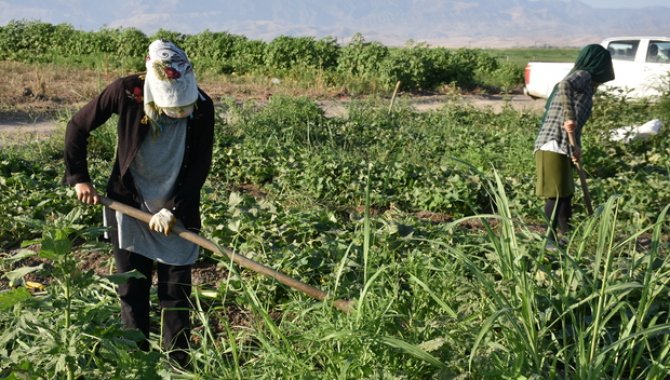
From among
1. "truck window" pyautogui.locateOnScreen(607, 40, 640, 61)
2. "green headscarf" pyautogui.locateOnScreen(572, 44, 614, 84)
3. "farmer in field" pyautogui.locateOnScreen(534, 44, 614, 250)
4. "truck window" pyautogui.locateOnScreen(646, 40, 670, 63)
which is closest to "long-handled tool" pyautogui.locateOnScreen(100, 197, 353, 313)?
"farmer in field" pyautogui.locateOnScreen(534, 44, 614, 250)

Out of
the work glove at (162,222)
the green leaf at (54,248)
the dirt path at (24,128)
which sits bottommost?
the dirt path at (24,128)

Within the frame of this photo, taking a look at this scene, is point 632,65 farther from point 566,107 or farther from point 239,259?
point 239,259

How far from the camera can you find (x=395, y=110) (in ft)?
37.6

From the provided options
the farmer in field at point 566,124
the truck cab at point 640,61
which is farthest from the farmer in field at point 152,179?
the truck cab at point 640,61

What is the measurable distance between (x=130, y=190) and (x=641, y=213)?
4220 mm

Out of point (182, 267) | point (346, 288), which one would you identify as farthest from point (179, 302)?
point (346, 288)

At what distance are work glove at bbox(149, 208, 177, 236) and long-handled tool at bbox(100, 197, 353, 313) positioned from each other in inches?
1.1

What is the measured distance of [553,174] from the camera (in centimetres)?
550

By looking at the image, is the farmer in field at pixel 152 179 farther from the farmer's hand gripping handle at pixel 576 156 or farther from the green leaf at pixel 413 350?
the farmer's hand gripping handle at pixel 576 156

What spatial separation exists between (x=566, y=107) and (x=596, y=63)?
1.26ft

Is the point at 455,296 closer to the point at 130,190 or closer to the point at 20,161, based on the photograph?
the point at 130,190

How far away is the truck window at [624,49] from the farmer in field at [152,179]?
14034 mm

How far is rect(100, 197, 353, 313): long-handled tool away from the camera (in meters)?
3.03

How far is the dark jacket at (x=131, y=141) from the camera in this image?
326 cm
